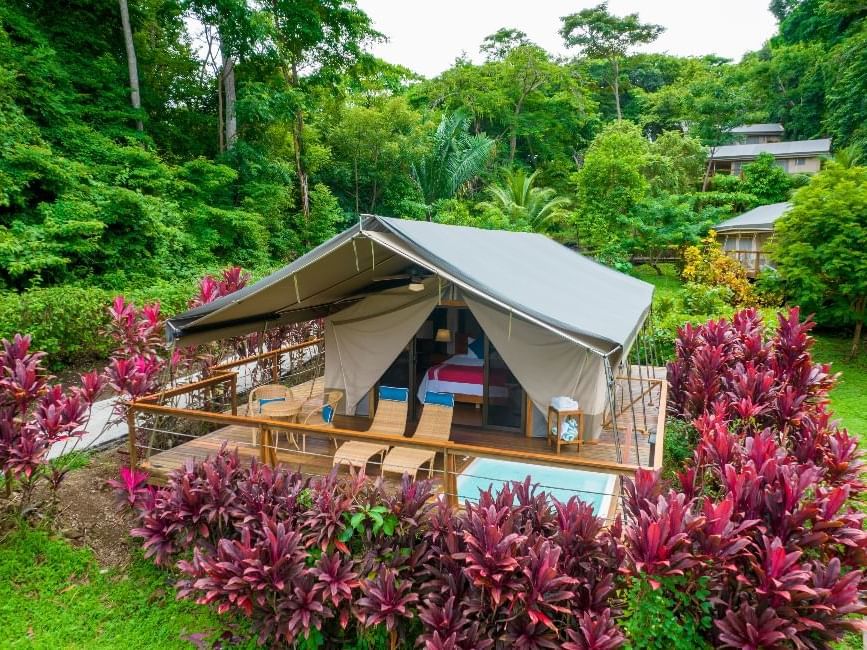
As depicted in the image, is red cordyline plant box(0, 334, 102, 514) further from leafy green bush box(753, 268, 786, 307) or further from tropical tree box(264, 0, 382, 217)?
leafy green bush box(753, 268, 786, 307)

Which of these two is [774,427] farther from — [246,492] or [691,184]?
[691,184]

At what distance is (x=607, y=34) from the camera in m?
40.2

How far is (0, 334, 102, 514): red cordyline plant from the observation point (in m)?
5.35

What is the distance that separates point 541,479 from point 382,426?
225cm

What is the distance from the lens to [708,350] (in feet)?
27.5

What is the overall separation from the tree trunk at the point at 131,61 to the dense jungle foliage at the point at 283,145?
0.40 ft

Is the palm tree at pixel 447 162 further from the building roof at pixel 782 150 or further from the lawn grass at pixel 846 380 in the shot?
the building roof at pixel 782 150

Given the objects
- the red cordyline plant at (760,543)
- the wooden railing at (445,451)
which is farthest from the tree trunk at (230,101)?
the red cordyline plant at (760,543)

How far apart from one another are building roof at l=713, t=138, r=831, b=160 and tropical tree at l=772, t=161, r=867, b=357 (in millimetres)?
23601

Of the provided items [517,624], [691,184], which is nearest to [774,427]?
[517,624]

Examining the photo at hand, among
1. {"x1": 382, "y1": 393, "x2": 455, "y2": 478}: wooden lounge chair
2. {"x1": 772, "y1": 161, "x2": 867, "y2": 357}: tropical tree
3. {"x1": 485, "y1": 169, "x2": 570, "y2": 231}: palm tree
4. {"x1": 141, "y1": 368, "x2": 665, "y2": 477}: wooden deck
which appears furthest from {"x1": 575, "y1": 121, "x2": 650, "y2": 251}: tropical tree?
{"x1": 382, "y1": 393, "x2": 455, "y2": 478}: wooden lounge chair

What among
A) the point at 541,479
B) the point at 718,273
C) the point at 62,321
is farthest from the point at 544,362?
the point at 718,273

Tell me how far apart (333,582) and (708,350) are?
686cm

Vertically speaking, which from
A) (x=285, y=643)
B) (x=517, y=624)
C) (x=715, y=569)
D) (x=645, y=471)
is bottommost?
(x=285, y=643)
